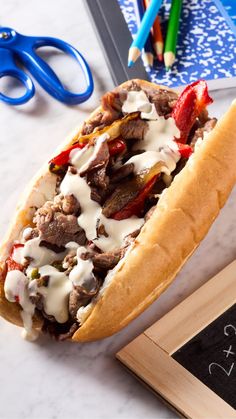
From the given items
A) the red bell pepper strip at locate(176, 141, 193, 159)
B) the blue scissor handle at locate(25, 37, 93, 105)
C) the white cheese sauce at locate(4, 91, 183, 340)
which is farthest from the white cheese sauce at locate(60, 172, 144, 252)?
the blue scissor handle at locate(25, 37, 93, 105)

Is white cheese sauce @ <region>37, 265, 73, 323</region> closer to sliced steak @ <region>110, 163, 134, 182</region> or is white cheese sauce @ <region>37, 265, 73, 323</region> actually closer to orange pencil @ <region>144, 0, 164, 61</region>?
sliced steak @ <region>110, 163, 134, 182</region>

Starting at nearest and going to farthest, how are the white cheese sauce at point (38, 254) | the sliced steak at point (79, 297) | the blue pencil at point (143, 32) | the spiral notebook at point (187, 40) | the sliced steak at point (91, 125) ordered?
the sliced steak at point (79, 297) < the white cheese sauce at point (38, 254) < the sliced steak at point (91, 125) < the blue pencil at point (143, 32) < the spiral notebook at point (187, 40)

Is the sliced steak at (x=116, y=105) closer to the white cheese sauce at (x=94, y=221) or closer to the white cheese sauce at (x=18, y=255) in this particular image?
the white cheese sauce at (x=94, y=221)

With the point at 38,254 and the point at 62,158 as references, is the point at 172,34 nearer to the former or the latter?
the point at 62,158

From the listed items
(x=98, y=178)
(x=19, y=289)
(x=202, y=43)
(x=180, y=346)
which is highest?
(x=98, y=178)

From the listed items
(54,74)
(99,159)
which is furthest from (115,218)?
(54,74)

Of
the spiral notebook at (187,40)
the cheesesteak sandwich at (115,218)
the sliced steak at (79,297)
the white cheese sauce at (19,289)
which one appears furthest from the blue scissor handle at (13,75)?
the sliced steak at (79,297)
